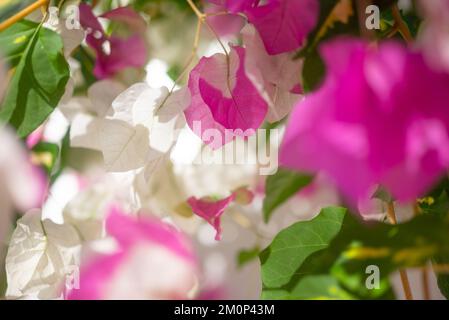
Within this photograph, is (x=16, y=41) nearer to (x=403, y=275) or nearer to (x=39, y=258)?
(x=39, y=258)

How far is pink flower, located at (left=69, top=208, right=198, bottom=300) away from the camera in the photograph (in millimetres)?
298

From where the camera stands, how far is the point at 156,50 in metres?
0.35

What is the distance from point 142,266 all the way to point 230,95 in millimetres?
95

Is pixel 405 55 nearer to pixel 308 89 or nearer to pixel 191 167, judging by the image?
pixel 308 89

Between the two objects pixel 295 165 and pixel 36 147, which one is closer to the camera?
pixel 295 165

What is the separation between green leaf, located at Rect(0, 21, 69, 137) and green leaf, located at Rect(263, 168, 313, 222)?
0.12 meters

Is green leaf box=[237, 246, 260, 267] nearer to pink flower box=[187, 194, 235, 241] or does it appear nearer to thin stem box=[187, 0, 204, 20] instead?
pink flower box=[187, 194, 235, 241]

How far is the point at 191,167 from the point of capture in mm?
341

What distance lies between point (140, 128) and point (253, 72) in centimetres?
7

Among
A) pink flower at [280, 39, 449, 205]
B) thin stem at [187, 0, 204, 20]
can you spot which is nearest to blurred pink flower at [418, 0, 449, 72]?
pink flower at [280, 39, 449, 205]

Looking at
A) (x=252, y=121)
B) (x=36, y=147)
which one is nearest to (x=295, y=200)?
(x=252, y=121)
